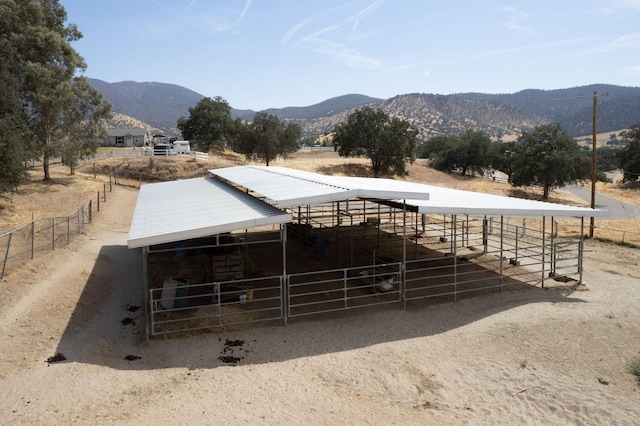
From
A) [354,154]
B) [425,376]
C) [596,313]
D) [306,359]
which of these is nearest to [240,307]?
[306,359]

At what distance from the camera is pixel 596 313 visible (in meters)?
12.1

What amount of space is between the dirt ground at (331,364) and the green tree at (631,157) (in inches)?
1946

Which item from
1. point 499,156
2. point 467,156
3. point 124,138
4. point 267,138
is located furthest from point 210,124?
point 499,156

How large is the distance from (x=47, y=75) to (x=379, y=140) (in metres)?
30.4

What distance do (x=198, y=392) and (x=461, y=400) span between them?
463 centimetres

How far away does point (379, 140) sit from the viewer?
1919 inches

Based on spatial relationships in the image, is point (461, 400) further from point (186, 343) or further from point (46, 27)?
point (46, 27)

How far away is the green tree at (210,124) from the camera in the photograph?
6128 centimetres

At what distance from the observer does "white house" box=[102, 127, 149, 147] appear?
264 feet

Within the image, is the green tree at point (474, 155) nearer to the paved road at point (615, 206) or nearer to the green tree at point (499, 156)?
the green tree at point (499, 156)

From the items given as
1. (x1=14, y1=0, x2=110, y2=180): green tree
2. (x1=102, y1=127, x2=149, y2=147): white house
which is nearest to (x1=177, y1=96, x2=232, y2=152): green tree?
(x1=102, y1=127, x2=149, y2=147): white house

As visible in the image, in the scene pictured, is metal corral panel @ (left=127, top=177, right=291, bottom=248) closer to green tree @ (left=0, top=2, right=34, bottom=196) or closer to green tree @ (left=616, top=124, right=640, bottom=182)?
green tree @ (left=0, top=2, right=34, bottom=196)

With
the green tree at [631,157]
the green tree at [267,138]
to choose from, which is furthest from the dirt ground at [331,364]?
the green tree at [631,157]

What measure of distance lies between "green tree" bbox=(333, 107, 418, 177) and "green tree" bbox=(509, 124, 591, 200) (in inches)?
430
